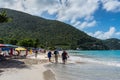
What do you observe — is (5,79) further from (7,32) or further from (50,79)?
(7,32)

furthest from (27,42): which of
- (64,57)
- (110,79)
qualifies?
(110,79)

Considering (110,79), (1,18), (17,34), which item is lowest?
(110,79)

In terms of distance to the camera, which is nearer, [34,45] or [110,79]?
[110,79]

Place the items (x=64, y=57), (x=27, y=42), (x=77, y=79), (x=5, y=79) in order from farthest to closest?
(x=27, y=42), (x=64, y=57), (x=77, y=79), (x=5, y=79)

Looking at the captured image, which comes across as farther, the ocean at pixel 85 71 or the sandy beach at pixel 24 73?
the ocean at pixel 85 71

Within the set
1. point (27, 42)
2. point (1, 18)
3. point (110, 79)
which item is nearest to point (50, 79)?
point (110, 79)

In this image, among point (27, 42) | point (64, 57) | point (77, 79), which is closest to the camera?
point (77, 79)

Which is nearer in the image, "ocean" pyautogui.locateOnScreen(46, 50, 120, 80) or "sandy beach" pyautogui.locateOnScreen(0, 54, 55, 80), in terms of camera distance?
"sandy beach" pyautogui.locateOnScreen(0, 54, 55, 80)

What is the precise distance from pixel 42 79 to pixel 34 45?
121411 millimetres

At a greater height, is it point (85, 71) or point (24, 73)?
point (24, 73)

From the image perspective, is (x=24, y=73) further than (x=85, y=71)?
No

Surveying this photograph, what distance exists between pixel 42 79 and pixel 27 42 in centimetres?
11890

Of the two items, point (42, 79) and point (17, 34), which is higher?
point (17, 34)

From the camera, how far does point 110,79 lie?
17.4 m
